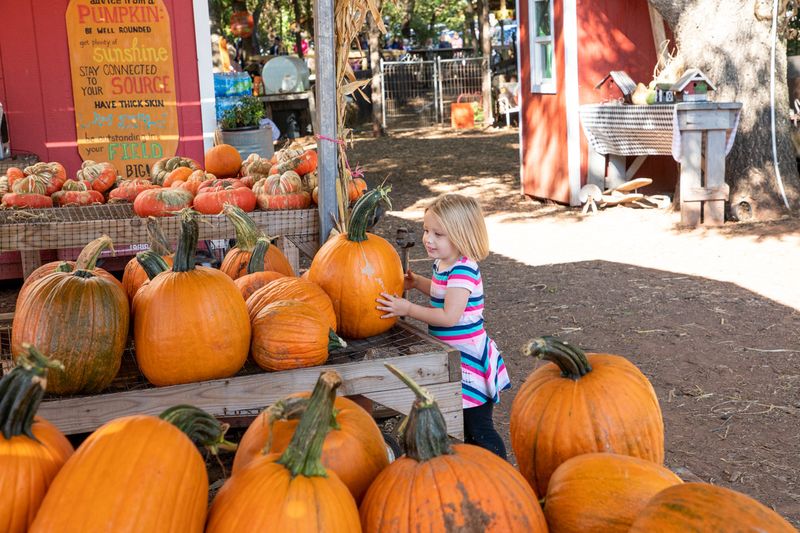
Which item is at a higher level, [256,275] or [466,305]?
[256,275]

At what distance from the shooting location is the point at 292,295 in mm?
2688

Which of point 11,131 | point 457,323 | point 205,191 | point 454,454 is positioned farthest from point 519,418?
point 11,131

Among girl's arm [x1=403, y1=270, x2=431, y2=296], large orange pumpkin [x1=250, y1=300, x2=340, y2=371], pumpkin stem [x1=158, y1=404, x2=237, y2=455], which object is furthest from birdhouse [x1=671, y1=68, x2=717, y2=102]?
pumpkin stem [x1=158, y1=404, x2=237, y2=455]

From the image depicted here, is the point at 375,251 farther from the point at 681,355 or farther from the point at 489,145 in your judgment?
the point at 489,145

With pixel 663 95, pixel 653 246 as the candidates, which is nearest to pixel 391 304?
pixel 653 246

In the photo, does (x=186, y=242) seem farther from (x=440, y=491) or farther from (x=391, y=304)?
(x=440, y=491)

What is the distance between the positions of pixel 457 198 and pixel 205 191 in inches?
80.5

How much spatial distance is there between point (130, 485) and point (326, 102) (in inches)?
106

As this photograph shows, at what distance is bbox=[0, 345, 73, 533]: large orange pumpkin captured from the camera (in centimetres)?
140

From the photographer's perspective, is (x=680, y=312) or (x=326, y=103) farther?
(x=680, y=312)

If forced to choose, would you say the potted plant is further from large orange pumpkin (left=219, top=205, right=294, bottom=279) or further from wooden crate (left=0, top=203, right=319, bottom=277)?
large orange pumpkin (left=219, top=205, right=294, bottom=279)

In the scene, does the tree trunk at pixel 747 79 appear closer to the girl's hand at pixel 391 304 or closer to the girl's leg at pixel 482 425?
the girl's leg at pixel 482 425

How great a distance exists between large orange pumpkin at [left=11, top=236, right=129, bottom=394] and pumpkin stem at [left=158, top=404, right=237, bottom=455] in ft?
2.51

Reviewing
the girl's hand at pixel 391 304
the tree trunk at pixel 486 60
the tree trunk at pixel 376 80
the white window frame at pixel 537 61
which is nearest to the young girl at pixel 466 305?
the girl's hand at pixel 391 304
